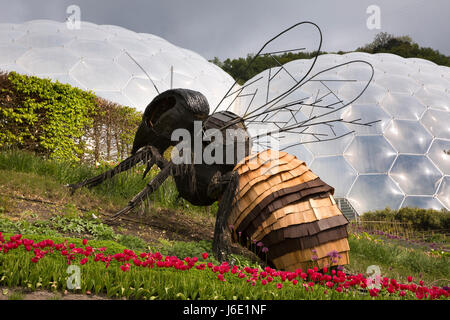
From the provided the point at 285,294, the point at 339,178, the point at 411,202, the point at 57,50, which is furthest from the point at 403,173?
the point at 57,50

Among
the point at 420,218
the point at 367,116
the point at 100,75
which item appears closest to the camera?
the point at 420,218

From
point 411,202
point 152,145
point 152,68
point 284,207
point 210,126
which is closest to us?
point 284,207

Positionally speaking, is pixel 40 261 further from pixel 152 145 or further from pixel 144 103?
pixel 144 103

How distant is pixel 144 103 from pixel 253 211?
13.4 metres

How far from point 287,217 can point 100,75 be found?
14673 millimetres

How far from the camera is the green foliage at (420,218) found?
41.2 feet

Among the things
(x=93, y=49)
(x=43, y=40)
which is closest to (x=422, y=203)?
(x=93, y=49)

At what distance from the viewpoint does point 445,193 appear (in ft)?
44.9

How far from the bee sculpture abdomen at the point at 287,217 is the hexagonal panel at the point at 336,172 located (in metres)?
10.5

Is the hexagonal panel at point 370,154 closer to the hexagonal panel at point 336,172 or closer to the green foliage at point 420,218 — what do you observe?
the hexagonal panel at point 336,172

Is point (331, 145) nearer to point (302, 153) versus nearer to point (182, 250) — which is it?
point (302, 153)

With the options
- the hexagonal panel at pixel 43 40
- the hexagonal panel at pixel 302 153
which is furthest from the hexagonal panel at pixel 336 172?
the hexagonal panel at pixel 43 40

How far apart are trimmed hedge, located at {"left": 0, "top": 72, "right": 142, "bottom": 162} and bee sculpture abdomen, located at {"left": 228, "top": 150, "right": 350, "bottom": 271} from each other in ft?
23.4
